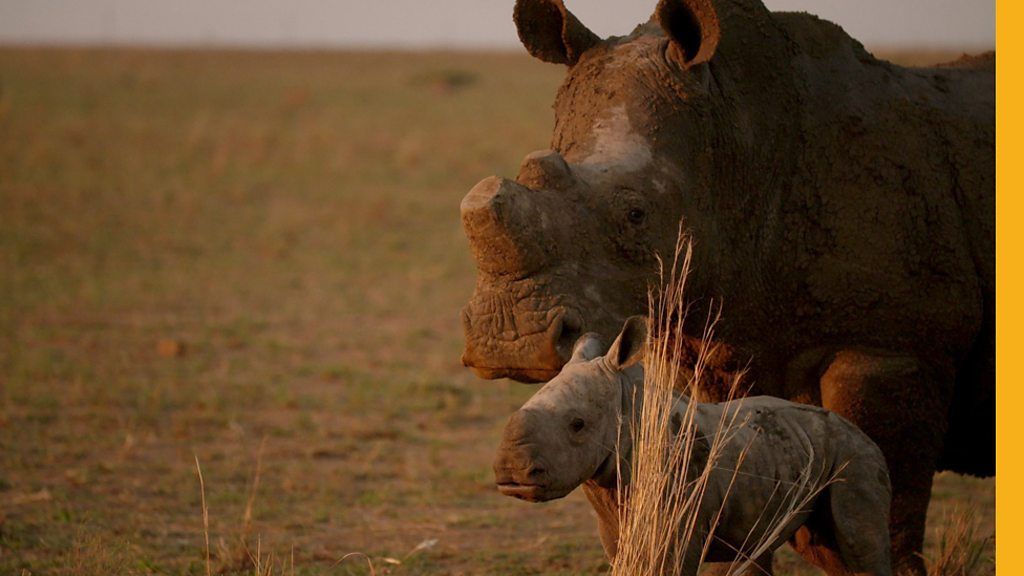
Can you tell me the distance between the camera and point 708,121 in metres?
5.46

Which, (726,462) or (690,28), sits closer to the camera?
(726,462)

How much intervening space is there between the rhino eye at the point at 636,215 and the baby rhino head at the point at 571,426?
76 cm

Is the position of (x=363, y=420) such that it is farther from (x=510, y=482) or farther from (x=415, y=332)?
(x=510, y=482)

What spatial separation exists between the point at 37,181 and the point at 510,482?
2018cm

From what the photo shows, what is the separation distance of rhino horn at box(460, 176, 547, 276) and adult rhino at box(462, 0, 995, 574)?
0.24 meters

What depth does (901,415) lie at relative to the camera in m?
5.60

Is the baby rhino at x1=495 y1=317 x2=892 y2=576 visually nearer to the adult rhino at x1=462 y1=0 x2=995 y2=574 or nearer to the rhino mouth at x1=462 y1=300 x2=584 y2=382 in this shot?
the rhino mouth at x1=462 y1=300 x2=584 y2=382

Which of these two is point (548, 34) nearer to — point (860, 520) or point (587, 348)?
point (587, 348)

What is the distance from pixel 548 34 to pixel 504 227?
4.65 ft

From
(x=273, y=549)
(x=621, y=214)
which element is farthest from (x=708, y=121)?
(x=273, y=549)

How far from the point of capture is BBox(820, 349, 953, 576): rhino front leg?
18.2ft

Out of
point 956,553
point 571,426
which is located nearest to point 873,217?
point 956,553

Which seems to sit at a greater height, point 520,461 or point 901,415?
point 520,461

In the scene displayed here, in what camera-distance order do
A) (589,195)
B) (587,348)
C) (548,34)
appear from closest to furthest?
(587,348) < (589,195) < (548,34)
